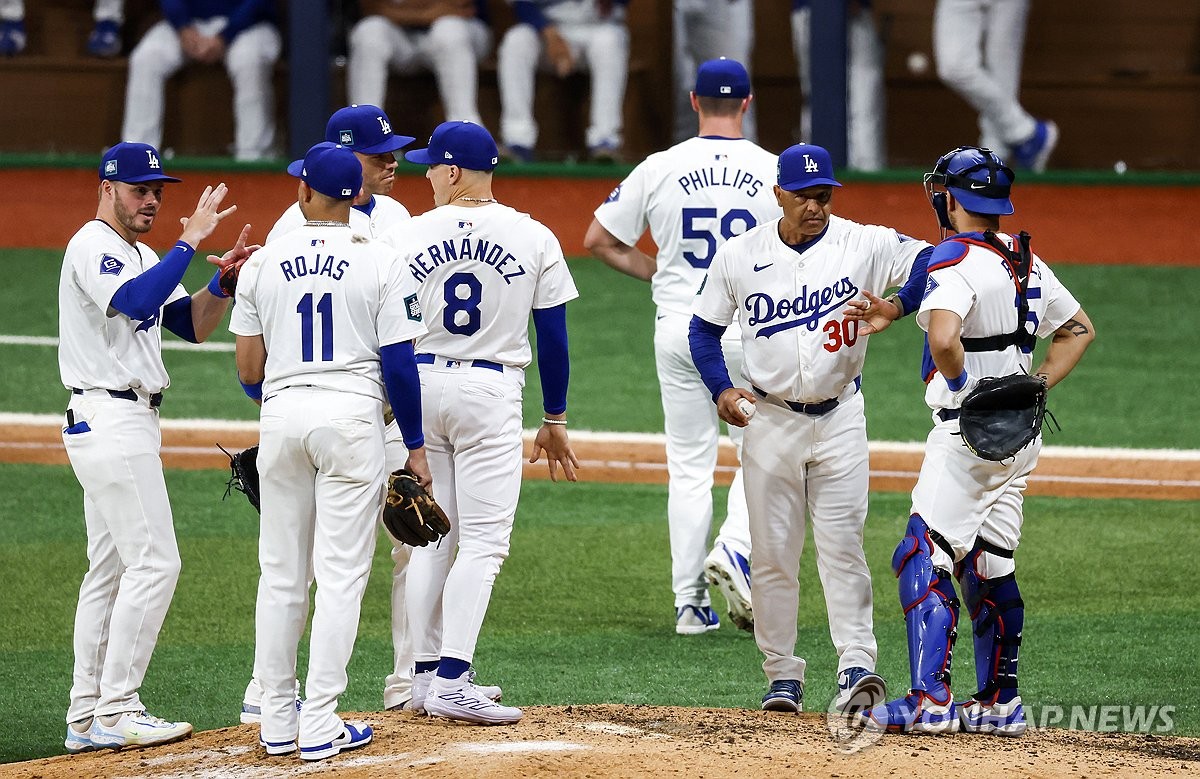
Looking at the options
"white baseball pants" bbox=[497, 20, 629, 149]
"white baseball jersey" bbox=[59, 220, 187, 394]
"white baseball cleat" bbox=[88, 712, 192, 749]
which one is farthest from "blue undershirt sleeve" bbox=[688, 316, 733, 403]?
"white baseball pants" bbox=[497, 20, 629, 149]

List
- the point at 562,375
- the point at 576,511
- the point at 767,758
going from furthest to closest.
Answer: the point at 576,511, the point at 562,375, the point at 767,758

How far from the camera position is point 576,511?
903 centimetres

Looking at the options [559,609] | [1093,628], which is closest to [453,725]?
[559,609]

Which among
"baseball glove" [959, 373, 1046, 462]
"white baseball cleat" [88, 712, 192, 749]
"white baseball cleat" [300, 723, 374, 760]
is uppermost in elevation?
"baseball glove" [959, 373, 1046, 462]

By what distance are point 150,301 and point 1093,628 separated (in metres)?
3.93

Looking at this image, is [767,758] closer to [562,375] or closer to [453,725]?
[453,725]

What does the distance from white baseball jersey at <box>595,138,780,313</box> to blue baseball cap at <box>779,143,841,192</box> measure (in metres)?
1.47

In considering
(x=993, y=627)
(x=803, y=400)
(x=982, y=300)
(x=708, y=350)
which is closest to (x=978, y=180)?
(x=982, y=300)

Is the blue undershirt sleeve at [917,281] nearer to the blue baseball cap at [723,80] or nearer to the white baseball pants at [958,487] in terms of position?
the white baseball pants at [958,487]

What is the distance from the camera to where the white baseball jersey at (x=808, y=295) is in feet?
18.1

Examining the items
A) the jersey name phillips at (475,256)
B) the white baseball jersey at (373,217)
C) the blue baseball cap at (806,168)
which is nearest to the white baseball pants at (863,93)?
the white baseball jersey at (373,217)

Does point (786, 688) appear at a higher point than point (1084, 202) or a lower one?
lower

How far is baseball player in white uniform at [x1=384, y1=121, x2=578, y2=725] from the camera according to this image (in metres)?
5.47

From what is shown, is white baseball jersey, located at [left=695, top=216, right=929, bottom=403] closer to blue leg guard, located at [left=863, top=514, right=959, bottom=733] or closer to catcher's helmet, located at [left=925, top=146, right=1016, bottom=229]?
catcher's helmet, located at [left=925, top=146, right=1016, bottom=229]
